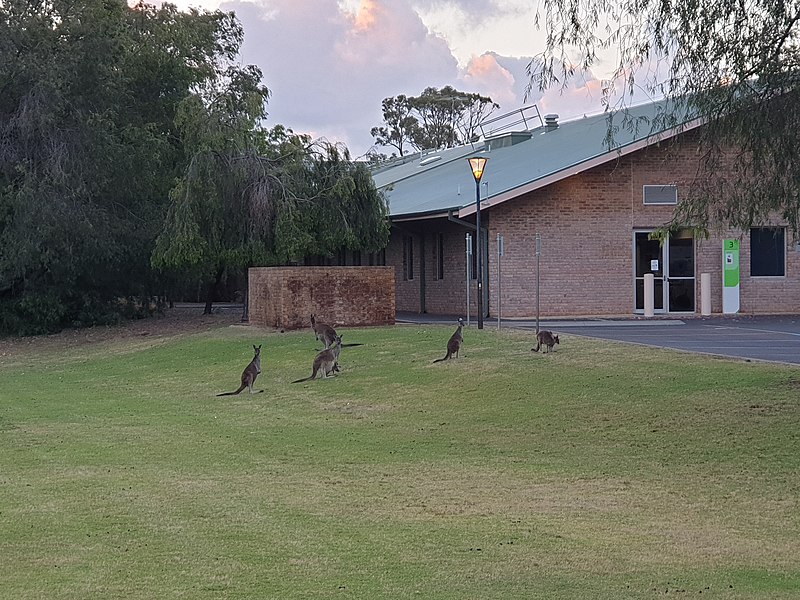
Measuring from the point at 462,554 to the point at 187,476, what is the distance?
427 centimetres

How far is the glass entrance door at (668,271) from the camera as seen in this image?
3142 cm

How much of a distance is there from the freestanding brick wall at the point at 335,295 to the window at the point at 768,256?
11.1m

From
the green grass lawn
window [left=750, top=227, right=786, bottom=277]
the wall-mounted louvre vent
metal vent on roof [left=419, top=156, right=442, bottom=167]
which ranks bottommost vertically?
the green grass lawn

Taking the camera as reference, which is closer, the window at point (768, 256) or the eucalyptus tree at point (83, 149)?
the window at point (768, 256)

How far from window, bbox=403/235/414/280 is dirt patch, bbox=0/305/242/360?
572 cm

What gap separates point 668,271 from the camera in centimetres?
3166

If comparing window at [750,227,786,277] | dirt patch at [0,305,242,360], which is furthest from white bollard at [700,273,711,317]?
dirt patch at [0,305,242,360]

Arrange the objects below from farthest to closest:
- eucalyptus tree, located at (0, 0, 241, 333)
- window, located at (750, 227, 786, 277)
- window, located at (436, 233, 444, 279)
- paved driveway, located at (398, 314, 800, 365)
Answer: window, located at (436, 233, 444, 279)
eucalyptus tree, located at (0, 0, 241, 333)
window, located at (750, 227, 786, 277)
paved driveway, located at (398, 314, 800, 365)

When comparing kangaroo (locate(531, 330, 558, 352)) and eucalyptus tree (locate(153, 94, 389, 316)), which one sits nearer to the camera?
kangaroo (locate(531, 330, 558, 352))

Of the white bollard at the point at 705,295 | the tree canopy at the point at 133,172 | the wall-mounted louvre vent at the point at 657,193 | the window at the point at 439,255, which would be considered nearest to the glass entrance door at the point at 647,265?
the wall-mounted louvre vent at the point at 657,193

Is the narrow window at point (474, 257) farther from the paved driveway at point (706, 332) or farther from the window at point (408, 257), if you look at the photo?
the window at point (408, 257)

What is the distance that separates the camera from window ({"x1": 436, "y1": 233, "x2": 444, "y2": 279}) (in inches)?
1353

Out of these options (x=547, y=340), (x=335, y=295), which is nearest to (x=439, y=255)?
(x=335, y=295)

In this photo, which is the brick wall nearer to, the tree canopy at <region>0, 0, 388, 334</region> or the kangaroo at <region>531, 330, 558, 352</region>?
the tree canopy at <region>0, 0, 388, 334</region>
